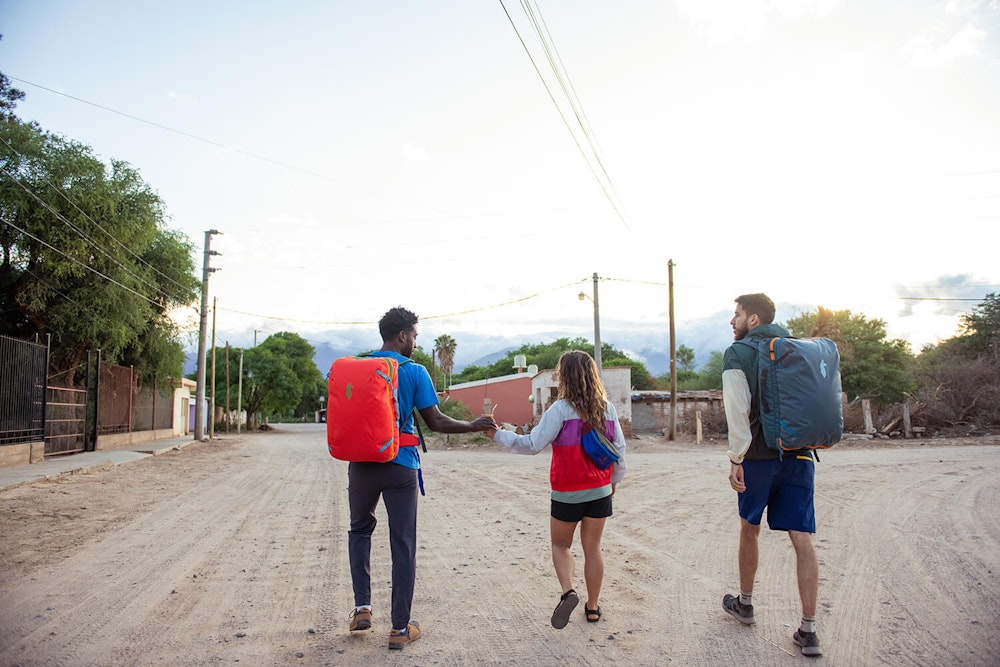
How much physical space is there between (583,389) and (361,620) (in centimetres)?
180

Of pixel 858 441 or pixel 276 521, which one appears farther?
pixel 858 441

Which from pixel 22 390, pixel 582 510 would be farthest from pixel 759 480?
pixel 22 390

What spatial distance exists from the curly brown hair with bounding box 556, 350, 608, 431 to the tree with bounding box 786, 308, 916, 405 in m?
37.2

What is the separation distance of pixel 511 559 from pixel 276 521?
3.42 meters

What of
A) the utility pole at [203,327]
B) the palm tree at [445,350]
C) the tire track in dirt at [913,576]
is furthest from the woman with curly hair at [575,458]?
the palm tree at [445,350]

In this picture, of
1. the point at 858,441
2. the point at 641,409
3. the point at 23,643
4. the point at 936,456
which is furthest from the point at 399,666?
the point at 641,409

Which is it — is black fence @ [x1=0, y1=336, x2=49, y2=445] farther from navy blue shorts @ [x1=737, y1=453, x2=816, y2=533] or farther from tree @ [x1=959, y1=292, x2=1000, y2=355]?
tree @ [x1=959, y1=292, x2=1000, y2=355]

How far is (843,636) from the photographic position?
368cm

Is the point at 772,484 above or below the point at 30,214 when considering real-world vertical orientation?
below

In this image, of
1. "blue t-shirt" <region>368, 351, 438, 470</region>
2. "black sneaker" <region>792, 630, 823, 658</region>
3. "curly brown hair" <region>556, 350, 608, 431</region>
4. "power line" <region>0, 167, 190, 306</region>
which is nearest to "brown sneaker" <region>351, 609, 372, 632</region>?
"blue t-shirt" <region>368, 351, 438, 470</region>

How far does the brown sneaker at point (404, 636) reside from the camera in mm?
3533

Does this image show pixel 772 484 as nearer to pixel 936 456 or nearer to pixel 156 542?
pixel 156 542

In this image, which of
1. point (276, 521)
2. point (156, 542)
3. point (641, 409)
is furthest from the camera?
point (641, 409)

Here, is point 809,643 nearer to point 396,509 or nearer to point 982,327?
point 396,509
